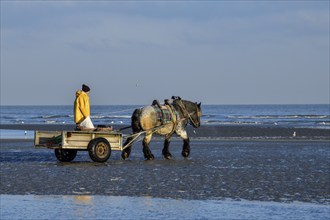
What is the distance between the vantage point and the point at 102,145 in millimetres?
20516

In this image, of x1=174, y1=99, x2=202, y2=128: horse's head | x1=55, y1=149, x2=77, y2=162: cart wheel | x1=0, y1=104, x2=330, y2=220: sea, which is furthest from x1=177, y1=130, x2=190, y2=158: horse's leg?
x1=0, y1=104, x2=330, y2=220: sea

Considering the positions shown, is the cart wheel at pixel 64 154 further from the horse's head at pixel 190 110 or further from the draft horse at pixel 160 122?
the horse's head at pixel 190 110

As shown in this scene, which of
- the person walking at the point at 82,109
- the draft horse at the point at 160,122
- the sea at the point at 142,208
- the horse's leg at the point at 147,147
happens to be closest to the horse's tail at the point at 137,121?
the draft horse at the point at 160,122

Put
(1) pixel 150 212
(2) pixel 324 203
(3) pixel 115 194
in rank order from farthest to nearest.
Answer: (3) pixel 115 194 < (2) pixel 324 203 < (1) pixel 150 212

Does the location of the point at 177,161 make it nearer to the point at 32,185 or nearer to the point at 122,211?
the point at 32,185

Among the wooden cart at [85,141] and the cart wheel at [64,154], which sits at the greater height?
the wooden cart at [85,141]

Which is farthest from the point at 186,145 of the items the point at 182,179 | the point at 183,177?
the point at 182,179

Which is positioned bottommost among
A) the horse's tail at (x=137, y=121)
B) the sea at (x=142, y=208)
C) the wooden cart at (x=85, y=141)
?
the sea at (x=142, y=208)

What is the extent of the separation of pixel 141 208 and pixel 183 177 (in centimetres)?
477

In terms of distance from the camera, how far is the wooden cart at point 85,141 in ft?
66.2

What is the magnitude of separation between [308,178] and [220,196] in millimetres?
3800

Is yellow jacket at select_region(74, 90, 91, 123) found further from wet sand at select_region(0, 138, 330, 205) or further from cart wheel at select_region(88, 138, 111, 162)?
wet sand at select_region(0, 138, 330, 205)

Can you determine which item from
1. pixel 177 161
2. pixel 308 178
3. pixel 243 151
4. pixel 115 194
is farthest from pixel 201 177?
pixel 243 151

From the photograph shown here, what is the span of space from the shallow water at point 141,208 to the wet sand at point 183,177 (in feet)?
2.12
